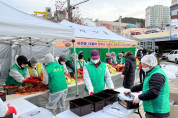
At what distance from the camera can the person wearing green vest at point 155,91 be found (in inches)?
64.6

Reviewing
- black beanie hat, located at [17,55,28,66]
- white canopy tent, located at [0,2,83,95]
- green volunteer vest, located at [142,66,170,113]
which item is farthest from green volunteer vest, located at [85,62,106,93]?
black beanie hat, located at [17,55,28,66]

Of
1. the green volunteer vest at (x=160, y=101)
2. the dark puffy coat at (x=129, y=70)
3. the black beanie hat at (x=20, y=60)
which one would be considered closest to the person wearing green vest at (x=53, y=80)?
the black beanie hat at (x=20, y=60)

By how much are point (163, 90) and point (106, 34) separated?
6464 millimetres

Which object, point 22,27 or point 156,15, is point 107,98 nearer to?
point 22,27

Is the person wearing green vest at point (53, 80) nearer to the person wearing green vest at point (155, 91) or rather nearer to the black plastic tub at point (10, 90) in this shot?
the black plastic tub at point (10, 90)

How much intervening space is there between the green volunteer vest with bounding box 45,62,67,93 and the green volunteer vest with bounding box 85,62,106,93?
2.72 feet

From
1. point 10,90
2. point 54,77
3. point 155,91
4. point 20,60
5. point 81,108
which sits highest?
point 20,60

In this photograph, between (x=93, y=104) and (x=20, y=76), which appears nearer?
(x=93, y=104)

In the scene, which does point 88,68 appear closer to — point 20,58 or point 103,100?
point 103,100

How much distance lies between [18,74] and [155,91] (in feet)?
9.31

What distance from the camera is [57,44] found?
8.98 metres

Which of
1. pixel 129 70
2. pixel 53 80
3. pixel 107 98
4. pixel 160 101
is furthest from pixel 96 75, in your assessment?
pixel 129 70

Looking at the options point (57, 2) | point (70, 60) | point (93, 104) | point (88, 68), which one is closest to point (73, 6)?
point (57, 2)

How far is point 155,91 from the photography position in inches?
63.7
